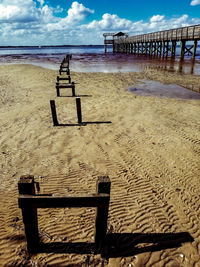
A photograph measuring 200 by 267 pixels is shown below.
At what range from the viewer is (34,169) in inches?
210

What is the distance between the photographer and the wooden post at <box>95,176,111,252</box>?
2660mm

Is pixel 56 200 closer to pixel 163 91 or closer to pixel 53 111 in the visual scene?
pixel 53 111

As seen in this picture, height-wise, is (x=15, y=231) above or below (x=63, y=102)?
Answer: below

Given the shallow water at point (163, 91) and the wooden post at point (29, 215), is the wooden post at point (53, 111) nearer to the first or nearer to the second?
the wooden post at point (29, 215)

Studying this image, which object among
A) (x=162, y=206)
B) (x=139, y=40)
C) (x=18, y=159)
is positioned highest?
(x=139, y=40)

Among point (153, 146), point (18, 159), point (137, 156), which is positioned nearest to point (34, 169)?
point (18, 159)

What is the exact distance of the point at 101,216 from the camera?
2965 millimetres

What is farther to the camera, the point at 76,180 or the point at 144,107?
the point at 144,107

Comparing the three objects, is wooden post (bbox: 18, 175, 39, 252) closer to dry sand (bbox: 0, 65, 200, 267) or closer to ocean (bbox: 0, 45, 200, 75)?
dry sand (bbox: 0, 65, 200, 267)

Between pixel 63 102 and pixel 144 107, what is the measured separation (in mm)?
4452

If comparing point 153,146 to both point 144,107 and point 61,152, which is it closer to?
point 61,152

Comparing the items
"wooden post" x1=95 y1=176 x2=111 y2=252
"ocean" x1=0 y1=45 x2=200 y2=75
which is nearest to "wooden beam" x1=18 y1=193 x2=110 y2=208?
"wooden post" x1=95 y1=176 x2=111 y2=252

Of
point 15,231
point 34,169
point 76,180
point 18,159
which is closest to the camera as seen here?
point 15,231

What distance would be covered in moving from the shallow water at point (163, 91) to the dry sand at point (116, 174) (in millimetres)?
2302
